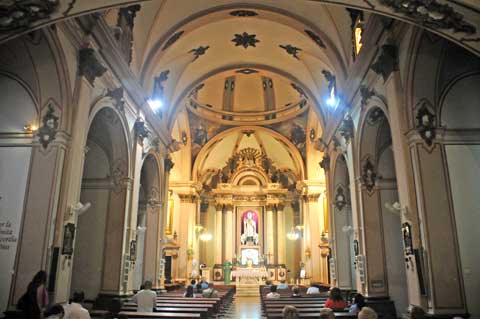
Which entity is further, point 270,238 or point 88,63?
point 270,238

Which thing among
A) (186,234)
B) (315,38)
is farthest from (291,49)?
(186,234)

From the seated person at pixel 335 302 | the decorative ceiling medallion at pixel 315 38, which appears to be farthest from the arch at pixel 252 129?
the seated person at pixel 335 302

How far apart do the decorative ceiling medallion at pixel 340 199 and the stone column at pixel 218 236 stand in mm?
11650

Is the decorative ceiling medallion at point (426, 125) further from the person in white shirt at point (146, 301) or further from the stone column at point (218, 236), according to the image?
the stone column at point (218, 236)

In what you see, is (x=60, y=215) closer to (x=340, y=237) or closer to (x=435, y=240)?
(x=435, y=240)

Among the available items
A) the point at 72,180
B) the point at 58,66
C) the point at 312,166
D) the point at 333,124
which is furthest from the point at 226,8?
the point at 312,166

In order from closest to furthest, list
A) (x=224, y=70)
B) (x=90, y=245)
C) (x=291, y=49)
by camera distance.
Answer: (x=90, y=245) → (x=291, y=49) → (x=224, y=70)

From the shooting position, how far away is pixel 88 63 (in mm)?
8086

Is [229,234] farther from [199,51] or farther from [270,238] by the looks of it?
[199,51]

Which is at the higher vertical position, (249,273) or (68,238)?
(68,238)

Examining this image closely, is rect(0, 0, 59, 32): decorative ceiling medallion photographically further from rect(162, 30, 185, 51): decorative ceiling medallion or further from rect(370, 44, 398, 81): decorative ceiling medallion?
rect(162, 30, 185, 51): decorative ceiling medallion

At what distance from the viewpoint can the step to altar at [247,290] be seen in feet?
65.2

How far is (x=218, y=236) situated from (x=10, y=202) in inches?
713

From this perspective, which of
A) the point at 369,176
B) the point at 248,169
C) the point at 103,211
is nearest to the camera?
the point at 369,176
